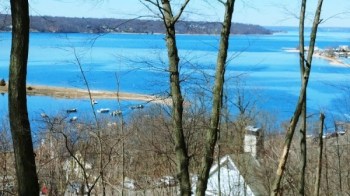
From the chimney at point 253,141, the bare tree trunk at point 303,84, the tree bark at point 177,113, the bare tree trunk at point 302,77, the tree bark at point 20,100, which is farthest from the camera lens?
the chimney at point 253,141

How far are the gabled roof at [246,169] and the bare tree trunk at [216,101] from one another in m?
11.4

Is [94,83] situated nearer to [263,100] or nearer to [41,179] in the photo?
[263,100]

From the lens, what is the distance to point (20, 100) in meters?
6.24

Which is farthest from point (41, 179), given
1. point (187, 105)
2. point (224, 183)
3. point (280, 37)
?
point (280, 37)

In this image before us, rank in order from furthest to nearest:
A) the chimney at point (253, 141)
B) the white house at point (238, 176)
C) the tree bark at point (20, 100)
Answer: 1. the chimney at point (253, 141)
2. the white house at point (238, 176)
3. the tree bark at point (20, 100)

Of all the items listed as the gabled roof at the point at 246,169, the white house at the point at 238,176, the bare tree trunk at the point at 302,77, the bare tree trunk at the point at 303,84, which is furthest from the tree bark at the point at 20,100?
the gabled roof at the point at 246,169

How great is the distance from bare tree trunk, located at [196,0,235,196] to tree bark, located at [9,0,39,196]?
311cm

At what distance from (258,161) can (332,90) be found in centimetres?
2921

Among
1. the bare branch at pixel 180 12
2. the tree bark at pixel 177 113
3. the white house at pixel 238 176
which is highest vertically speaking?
the bare branch at pixel 180 12

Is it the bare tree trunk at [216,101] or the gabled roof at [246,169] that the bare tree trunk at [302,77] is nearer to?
the bare tree trunk at [216,101]

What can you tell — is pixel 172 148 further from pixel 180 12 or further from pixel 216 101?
pixel 180 12

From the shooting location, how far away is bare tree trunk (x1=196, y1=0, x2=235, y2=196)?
8.45 metres

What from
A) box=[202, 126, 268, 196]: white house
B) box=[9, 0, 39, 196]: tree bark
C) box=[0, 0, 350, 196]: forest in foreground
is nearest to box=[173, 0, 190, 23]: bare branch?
box=[0, 0, 350, 196]: forest in foreground

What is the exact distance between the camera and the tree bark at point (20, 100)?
6.23 metres
